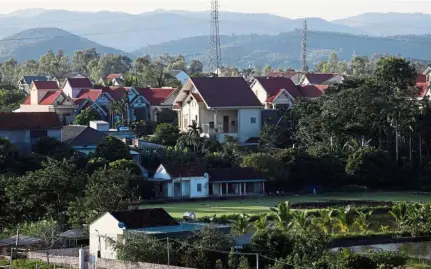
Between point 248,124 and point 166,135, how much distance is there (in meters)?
5.24

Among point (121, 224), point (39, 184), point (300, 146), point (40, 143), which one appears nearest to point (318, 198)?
point (300, 146)

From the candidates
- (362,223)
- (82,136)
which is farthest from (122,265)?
(82,136)

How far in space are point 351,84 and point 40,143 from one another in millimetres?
16184

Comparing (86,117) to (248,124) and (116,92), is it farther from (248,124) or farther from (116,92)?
(248,124)

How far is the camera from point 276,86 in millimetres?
66000

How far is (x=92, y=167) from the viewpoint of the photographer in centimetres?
4384

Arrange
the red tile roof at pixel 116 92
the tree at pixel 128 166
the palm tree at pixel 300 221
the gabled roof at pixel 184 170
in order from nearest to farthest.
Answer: the palm tree at pixel 300 221
the tree at pixel 128 166
the gabled roof at pixel 184 170
the red tile roof at pixel 116 92

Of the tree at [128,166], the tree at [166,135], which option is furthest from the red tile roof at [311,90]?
the tree at [128,166]

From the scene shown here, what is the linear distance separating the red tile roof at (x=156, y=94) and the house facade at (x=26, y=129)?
18360mm

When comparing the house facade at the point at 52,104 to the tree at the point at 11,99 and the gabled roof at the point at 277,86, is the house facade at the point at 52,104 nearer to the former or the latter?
the tree at the point at 11,99

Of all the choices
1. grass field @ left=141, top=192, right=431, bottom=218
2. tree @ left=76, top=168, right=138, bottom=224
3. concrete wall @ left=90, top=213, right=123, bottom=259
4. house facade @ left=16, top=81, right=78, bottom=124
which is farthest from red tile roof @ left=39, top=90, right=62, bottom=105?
concrete wall @ left=90, top=213, right=123, bottom=259

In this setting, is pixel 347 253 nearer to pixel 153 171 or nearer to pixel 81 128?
pixel 153 171

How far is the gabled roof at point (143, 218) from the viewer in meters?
26.6

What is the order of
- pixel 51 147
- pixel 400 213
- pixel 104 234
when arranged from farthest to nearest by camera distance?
pixel 51 147, pixel 400 213, pixel 104 234
